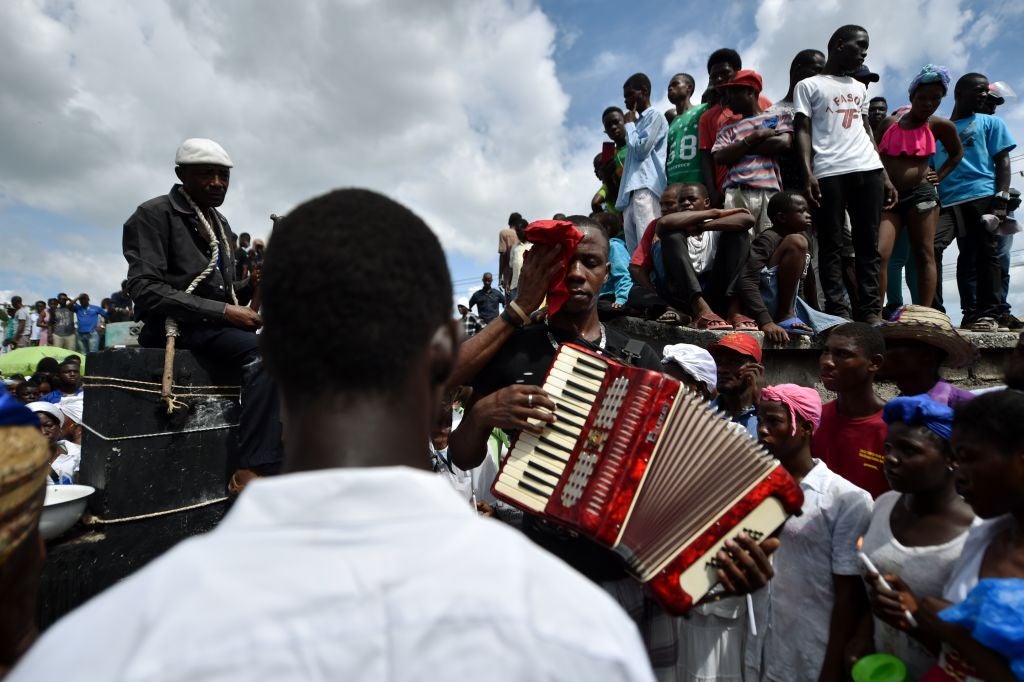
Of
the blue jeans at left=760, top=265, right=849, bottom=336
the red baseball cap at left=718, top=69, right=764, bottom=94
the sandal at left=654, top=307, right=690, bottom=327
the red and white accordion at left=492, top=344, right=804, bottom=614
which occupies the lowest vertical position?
the red and white accordion at left=492, top=344, right=804, bottom=614

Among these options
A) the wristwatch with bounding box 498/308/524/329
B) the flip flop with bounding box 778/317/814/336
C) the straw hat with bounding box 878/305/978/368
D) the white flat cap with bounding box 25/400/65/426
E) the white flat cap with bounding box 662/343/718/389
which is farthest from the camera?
the white flat cap with bounding box 25/400/65/426

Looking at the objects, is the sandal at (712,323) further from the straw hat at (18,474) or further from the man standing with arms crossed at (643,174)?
the straw hat at (18,474)

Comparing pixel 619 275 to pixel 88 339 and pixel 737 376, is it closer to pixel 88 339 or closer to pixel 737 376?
pixel 737 376

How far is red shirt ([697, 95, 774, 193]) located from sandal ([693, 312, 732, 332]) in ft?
6.07

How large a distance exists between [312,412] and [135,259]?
3.05m

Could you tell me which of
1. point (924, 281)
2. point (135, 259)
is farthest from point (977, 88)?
point (135, 259)

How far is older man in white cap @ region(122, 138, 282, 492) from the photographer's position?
3166 millimetres

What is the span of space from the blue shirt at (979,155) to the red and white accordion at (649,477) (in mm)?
6262

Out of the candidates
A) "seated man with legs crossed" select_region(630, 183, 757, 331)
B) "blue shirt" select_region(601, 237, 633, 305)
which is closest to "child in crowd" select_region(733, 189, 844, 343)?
"seated man with legs crossed" select_region(630, 183, 757, 331)

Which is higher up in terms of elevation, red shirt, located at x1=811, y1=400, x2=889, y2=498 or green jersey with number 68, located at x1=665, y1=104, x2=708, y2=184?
green jersey with number 68, located at x1=665, y1=104, x2=708, y2=184

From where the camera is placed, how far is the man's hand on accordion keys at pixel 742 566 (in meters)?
1.94

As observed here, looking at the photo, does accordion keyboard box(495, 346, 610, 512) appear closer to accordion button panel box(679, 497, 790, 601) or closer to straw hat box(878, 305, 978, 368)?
accordion button panel box(679, 497, 790, 601)

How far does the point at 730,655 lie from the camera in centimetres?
256

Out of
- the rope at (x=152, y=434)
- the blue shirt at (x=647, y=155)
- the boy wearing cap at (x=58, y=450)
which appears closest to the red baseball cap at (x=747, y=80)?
the blue shirt at (x=647, y=155)
